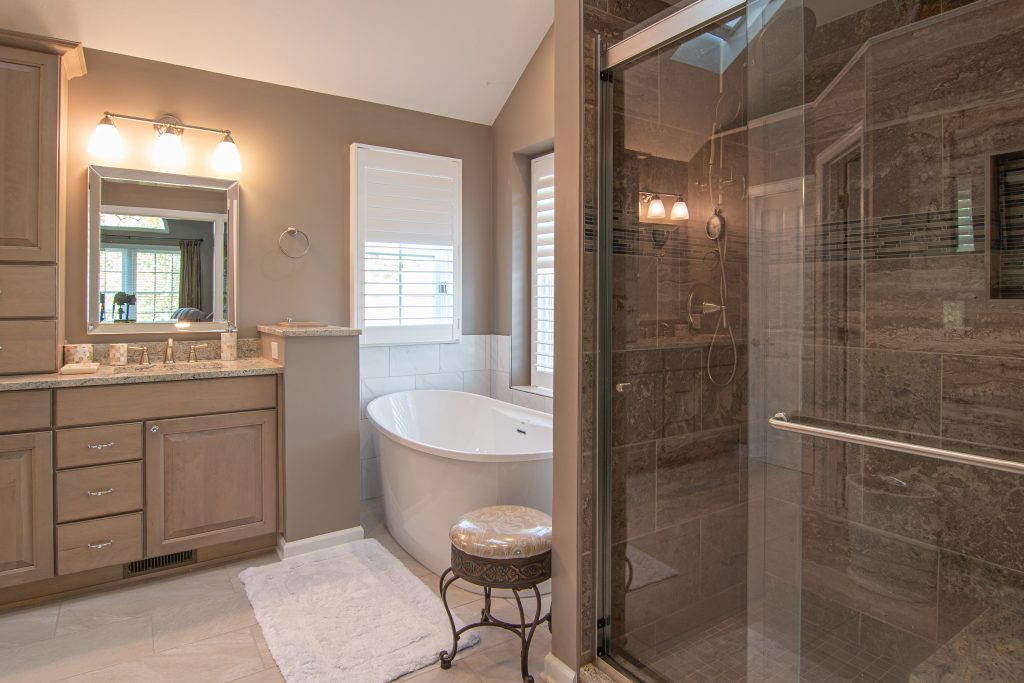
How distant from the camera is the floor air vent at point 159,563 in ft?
9.34

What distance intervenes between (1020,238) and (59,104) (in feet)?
12.1

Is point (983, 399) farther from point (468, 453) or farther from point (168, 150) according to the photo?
point (168, 150)

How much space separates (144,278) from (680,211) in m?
2.84

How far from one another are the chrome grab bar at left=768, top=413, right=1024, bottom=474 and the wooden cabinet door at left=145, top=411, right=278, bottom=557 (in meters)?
2.41

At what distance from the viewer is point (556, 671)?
6.62 ft

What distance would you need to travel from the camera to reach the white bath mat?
7.18 feet

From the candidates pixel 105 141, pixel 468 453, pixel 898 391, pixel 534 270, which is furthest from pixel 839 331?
pixel 105 141

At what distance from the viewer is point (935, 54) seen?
5.60 feet

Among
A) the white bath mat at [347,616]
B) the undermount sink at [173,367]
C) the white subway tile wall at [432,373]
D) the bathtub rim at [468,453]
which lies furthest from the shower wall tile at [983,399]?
the undermount sink at [173,367]

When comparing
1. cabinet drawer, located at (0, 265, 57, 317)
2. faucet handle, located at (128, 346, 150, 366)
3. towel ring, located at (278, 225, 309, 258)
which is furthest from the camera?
towel ring, located at (278, 225, 309, 258)

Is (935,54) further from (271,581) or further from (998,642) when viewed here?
(271,581)

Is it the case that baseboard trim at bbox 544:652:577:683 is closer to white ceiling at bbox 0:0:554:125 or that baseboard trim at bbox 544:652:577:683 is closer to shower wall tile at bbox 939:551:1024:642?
shower wall tile at bbox 939:551:1024:642

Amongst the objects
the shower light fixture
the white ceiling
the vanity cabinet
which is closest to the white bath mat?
the vanity cabinet

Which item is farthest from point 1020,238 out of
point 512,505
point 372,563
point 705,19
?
point 372,563
